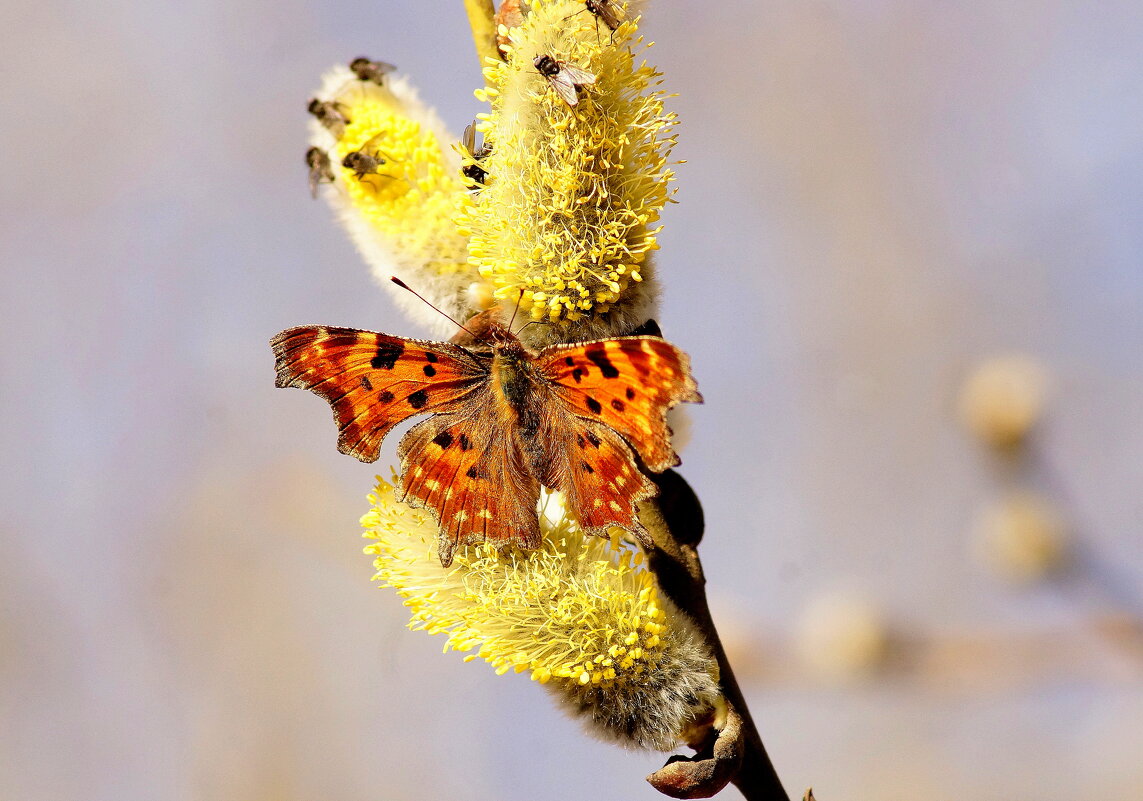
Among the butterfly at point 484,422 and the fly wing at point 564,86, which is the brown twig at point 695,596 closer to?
the butterfly at point 484,422

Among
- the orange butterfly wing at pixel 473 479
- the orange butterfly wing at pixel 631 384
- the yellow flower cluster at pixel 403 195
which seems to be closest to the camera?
the orange butterfly wing at pixel 631 384

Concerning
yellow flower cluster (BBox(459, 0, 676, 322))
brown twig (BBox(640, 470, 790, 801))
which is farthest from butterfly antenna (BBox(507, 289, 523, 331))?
brown twig (BBox(640, 470, 790, 801))

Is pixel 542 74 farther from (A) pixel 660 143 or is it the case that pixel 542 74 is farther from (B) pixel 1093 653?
(B) pixel 1093 653

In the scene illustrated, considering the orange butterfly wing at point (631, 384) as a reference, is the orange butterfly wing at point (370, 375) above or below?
below

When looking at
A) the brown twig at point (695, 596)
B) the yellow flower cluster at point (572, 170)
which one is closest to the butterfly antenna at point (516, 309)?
the yellow flower cluster at point (572, 170)

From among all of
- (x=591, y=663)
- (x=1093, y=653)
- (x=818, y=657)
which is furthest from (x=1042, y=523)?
(x=591, y=663)

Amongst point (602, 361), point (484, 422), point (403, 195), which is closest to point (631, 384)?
point (602, 361)

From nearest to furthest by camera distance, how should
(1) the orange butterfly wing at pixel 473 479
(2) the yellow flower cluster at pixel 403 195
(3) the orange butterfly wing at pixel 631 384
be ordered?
(3) the orange butterfly wing at pixel 631 384 < (1) the orange butterfly wing at pixel 473 479 < (2) the yellow flower cluster at pixel 403 195
